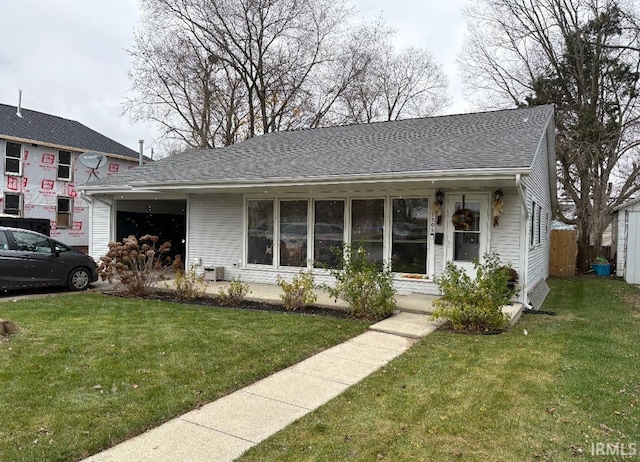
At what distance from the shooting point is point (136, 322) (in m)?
6.68

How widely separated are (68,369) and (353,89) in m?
22.7

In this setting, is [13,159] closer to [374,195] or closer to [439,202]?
[374,195]

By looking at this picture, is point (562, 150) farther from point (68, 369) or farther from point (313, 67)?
point (68, 369)

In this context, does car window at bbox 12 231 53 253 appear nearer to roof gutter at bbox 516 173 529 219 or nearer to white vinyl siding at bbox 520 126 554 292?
roof gutter at bbox 516 173 529 219

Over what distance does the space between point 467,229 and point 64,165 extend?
2046cm

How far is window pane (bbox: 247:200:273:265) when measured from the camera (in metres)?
10.7

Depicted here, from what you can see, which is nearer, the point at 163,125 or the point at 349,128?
the point at 349,128

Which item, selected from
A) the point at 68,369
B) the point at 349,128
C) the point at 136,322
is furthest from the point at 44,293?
the point at 349,128

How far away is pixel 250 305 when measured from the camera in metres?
8.34

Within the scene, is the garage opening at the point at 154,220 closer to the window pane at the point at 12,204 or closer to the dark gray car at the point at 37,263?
the dark gray car at the point at 37,263

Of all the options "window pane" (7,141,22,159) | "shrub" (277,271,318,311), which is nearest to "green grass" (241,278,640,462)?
"shrub" (277,271,318,311)

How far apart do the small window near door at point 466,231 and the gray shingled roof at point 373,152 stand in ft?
3.53

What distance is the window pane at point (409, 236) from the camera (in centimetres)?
905

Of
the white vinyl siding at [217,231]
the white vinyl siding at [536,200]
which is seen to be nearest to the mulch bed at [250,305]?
the white vinyl siding at [217,231]
